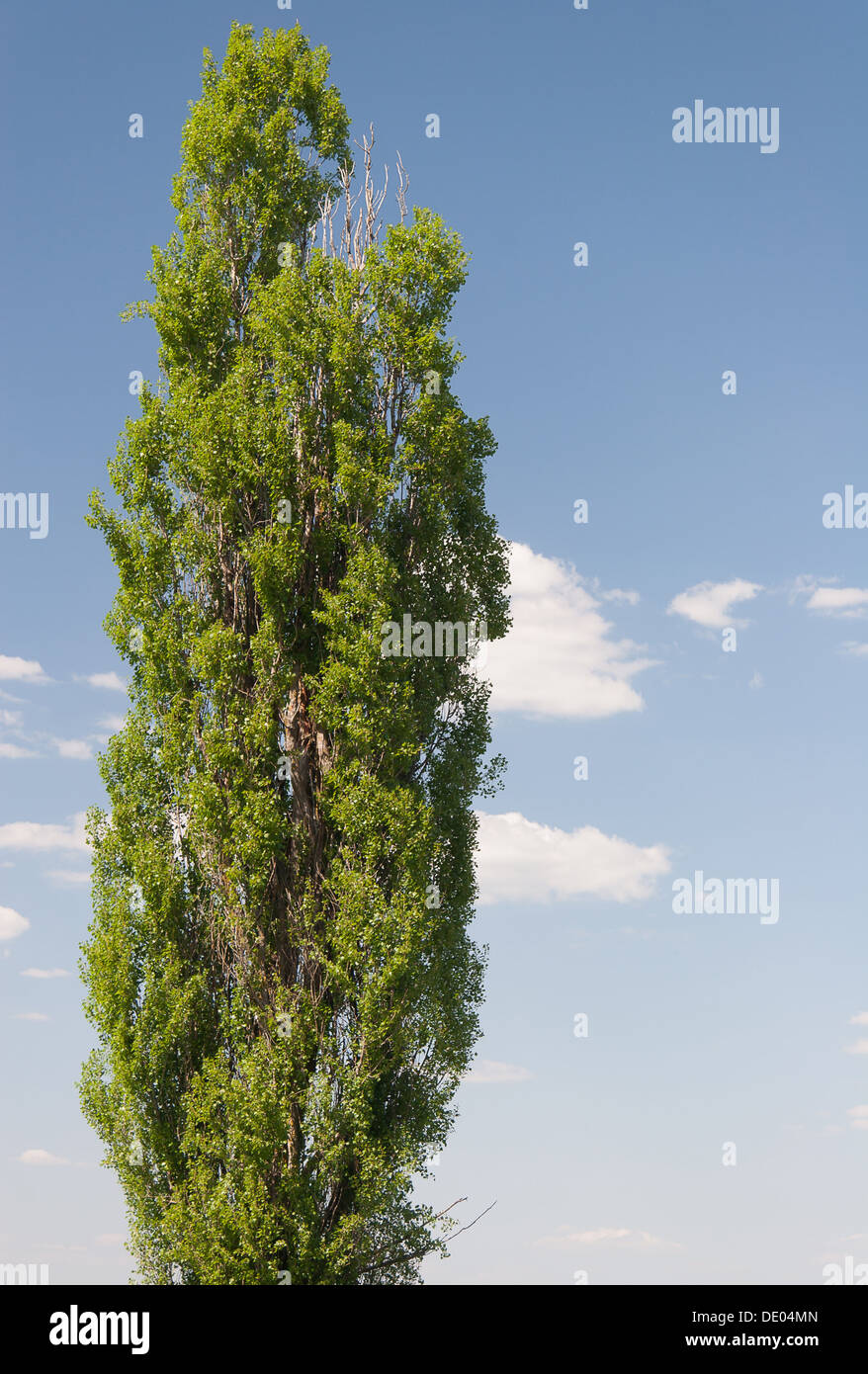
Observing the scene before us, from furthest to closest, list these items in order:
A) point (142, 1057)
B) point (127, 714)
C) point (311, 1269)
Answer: point (127, 714)
point (142, 1057)
point (311, 1269)

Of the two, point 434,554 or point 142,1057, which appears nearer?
point 142,1057

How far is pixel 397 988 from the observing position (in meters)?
14.2

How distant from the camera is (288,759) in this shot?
15.6 meters

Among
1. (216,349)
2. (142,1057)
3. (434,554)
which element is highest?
(216,349)

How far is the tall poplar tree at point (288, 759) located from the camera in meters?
14.1

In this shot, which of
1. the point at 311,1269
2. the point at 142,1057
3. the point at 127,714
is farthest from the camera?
the point at 127,714

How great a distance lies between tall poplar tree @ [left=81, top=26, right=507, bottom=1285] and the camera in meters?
14.1

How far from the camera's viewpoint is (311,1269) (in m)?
13.6
